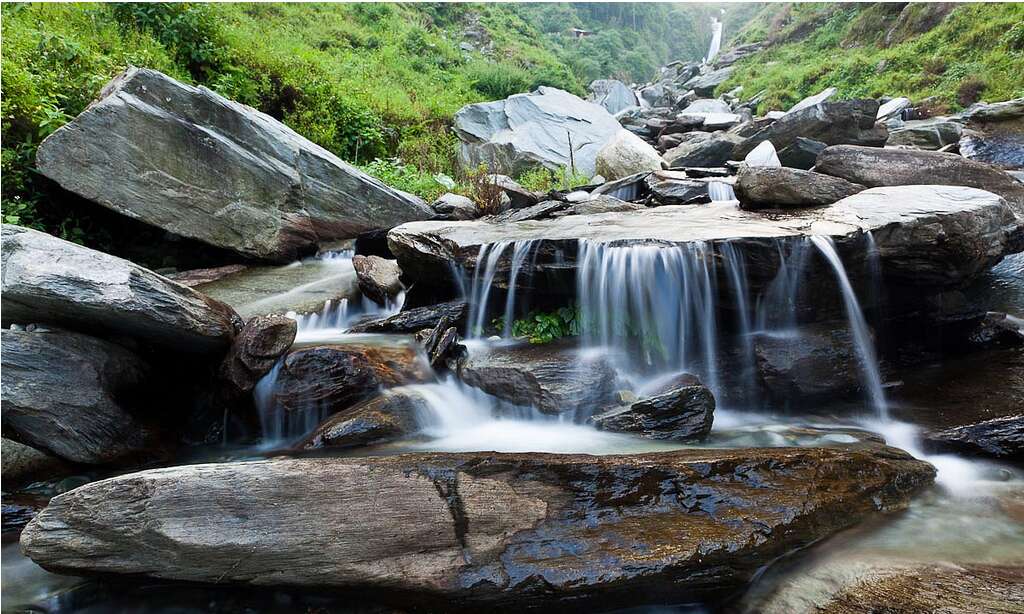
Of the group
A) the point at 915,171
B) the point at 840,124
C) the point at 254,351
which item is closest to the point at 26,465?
the point at 254,351

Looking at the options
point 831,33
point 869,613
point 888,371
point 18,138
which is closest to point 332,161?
point 18,138

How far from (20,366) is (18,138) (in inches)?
213

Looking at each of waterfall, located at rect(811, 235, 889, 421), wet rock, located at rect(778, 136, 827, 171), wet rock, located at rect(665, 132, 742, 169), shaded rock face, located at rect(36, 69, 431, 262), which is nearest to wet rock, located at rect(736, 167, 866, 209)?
waterfall, located at rect(811, 235, 889, 421)

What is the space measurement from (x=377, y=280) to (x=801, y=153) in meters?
9.04

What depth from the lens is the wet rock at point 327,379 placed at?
193 inches

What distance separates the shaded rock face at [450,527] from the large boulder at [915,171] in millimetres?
5976

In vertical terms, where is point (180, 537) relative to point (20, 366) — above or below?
below

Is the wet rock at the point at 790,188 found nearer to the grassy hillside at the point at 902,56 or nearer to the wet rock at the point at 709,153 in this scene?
the wet rock at the point at 709,153

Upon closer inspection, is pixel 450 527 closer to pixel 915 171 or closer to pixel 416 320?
pixel 416 320

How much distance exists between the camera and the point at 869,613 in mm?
2377

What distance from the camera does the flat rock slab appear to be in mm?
5109

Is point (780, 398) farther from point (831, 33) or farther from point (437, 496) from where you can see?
point (831, 33)

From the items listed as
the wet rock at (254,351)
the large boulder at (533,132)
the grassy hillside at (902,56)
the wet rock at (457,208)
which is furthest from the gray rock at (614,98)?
the wet rock at (254,351)

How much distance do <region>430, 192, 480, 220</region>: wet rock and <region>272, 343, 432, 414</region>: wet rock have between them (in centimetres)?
570
